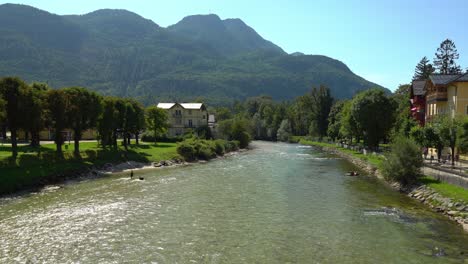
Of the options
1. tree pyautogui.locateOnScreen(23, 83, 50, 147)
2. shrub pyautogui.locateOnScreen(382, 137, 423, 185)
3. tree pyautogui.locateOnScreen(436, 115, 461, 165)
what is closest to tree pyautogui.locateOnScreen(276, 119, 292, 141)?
tree pyautogui.locateOnScreen(436, 115, 461, 165)

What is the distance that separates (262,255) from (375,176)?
130 feet

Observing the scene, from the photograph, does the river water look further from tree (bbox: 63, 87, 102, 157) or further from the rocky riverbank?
tree (bbox: 63, 87, 102, 157)

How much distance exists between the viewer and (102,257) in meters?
23.0

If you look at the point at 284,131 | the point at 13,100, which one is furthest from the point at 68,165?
the point at 284,131

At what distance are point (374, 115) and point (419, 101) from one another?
30.3ft

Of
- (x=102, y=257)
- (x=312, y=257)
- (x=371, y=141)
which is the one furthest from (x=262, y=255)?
(x=371, y=141)

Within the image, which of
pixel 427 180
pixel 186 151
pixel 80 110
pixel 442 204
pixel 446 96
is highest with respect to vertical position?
pixel 446 96

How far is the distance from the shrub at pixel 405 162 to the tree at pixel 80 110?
146ft

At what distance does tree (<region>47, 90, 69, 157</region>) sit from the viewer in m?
57.8

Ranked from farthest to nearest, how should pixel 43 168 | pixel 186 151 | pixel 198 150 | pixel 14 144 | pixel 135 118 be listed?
pixel 135 118 < pixel 198 150 < pixel 186 151 < pixel 14 144 < pixel 43 168

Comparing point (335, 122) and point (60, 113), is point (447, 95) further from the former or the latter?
point (60, 113)

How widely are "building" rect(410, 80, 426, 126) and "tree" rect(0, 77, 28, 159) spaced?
7057cm

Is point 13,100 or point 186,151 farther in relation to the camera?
point 186,151

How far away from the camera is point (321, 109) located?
14788 cm
